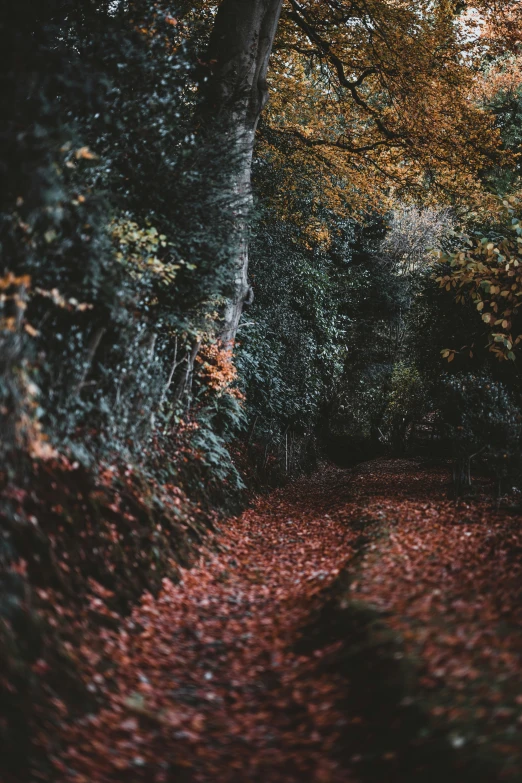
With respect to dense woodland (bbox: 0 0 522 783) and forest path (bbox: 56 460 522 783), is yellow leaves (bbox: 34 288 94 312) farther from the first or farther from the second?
forest path (bbox: 56 460 522 783)

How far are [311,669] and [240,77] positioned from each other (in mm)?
9773

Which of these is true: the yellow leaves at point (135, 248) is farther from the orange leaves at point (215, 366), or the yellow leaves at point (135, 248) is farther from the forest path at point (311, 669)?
the forest path at point (311, 669)

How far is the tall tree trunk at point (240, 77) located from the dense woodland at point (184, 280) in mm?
50

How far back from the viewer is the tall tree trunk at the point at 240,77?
10.6m

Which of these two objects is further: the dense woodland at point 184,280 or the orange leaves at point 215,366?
the orange leaves at point 215,366

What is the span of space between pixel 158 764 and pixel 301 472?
15.7 metres

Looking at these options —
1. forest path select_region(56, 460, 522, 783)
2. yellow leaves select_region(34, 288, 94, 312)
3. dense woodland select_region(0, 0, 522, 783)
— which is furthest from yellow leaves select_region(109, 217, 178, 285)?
forest path select_region(56, 460, 522, 783)

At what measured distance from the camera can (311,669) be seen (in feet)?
15.3

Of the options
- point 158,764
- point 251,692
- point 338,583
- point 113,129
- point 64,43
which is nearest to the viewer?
point 158,764

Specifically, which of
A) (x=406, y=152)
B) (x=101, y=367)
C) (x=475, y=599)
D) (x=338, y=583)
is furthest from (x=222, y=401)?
(x=406, y=152)

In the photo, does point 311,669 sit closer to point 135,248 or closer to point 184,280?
point 135,248

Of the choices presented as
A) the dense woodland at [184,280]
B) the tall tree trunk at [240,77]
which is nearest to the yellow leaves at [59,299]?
the dense woodland at [184,280]

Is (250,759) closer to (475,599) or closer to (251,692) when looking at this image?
(251,692)

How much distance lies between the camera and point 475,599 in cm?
527
